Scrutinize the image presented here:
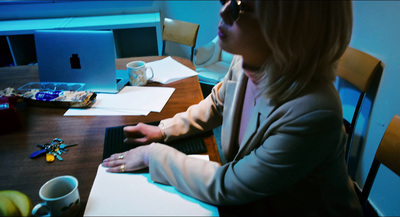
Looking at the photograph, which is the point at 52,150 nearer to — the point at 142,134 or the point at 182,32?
the point at 142,134

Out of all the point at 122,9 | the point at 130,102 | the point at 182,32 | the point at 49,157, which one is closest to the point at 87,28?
the point at 122,9

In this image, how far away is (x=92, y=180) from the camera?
0.75 meters

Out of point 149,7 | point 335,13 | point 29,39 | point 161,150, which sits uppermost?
point 335,13

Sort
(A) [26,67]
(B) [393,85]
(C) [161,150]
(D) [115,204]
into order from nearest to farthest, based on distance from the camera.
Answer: (D) [115,204] < (C) [161,150] < (B) [393,85] < (A) [26,67]

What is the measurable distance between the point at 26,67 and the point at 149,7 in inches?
73.0

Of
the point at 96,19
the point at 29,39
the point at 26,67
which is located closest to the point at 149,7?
the point at 96,19

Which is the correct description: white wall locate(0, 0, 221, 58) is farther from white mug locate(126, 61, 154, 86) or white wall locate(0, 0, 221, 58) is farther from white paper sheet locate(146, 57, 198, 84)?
white mug locate(126, 61, 154, 86)

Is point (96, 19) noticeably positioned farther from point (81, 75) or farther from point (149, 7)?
point (81, 75)

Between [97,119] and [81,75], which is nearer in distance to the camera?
[97,119]

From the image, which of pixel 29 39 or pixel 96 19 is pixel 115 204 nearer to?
pixel 96 19

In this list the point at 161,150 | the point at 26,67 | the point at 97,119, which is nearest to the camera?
the point at 161,150

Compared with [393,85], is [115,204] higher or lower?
lower

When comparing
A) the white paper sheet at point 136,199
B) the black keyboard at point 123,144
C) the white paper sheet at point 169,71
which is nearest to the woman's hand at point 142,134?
the black keyboard at point 123,144

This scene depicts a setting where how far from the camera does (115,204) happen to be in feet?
2.23
